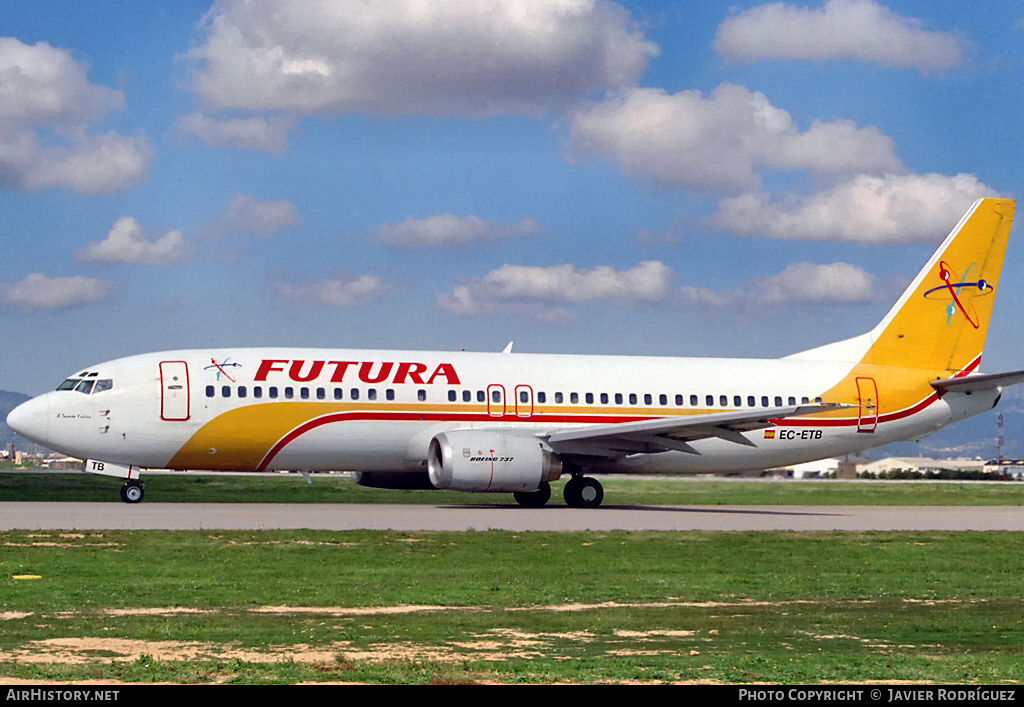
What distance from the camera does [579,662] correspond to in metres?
11.1

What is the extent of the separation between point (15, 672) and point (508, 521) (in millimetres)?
18732

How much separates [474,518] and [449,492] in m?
12.8

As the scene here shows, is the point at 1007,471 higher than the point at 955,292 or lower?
lower

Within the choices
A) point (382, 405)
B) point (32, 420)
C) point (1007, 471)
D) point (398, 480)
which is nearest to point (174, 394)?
point (32, 420)

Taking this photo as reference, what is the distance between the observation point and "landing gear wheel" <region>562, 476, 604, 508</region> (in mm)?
36156

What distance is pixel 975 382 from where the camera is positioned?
39.6m

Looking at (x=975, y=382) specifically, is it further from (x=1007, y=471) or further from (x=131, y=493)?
(x=1007, y=471)

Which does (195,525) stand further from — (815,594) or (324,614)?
(815,594)

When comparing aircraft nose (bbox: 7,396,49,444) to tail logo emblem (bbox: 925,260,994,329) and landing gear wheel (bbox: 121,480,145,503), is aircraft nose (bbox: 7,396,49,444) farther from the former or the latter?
tail logo emblem (bbox: 925,260,994,329)

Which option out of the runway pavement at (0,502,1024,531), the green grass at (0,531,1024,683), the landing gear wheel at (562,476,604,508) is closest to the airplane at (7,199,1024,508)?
the landing gear wheel at (562,476,604,508)

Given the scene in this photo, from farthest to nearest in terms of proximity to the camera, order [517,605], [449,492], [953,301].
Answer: [449,492], [953,301], [517,605]

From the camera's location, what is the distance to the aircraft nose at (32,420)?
32.9m

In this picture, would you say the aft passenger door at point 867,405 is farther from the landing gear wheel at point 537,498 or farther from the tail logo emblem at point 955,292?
the landing gear wheel at point 537,498
